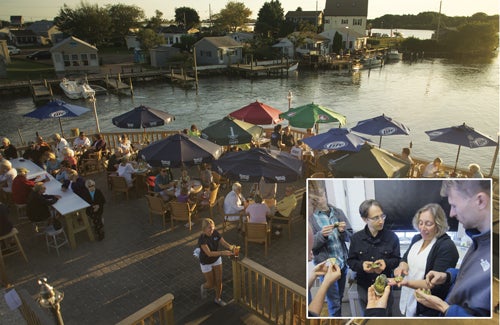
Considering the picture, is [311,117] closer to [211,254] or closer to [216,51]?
[211,254]

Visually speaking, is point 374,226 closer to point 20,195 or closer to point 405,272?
point 405,272

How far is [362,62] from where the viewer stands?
6281cm

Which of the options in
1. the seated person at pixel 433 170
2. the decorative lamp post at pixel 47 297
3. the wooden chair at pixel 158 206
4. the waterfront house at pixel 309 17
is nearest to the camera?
the decorative lamp post at pixel 47 297

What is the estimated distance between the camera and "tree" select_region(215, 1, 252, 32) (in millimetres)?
84500

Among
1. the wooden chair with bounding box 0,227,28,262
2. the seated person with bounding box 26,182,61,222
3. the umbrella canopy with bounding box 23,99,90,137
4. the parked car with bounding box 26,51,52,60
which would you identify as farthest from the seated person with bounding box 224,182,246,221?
the parked car with bounding box 26,51,52,60

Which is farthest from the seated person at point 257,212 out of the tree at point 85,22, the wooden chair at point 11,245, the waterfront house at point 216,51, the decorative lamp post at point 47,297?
Result: the tree at point 85,22

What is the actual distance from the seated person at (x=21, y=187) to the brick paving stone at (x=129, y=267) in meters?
0.75

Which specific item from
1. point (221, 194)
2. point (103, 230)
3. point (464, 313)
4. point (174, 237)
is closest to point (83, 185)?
point (103, 230)

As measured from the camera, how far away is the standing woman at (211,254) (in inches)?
226

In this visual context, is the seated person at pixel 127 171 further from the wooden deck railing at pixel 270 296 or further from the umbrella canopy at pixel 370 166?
the umbrella canopy at pixel 370 166

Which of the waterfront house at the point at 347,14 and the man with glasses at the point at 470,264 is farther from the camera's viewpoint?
the waterfront house at the point at 347,14

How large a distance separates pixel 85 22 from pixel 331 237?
72829 millimetres

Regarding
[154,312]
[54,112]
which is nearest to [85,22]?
[54,112]

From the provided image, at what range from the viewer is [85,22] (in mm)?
64312
